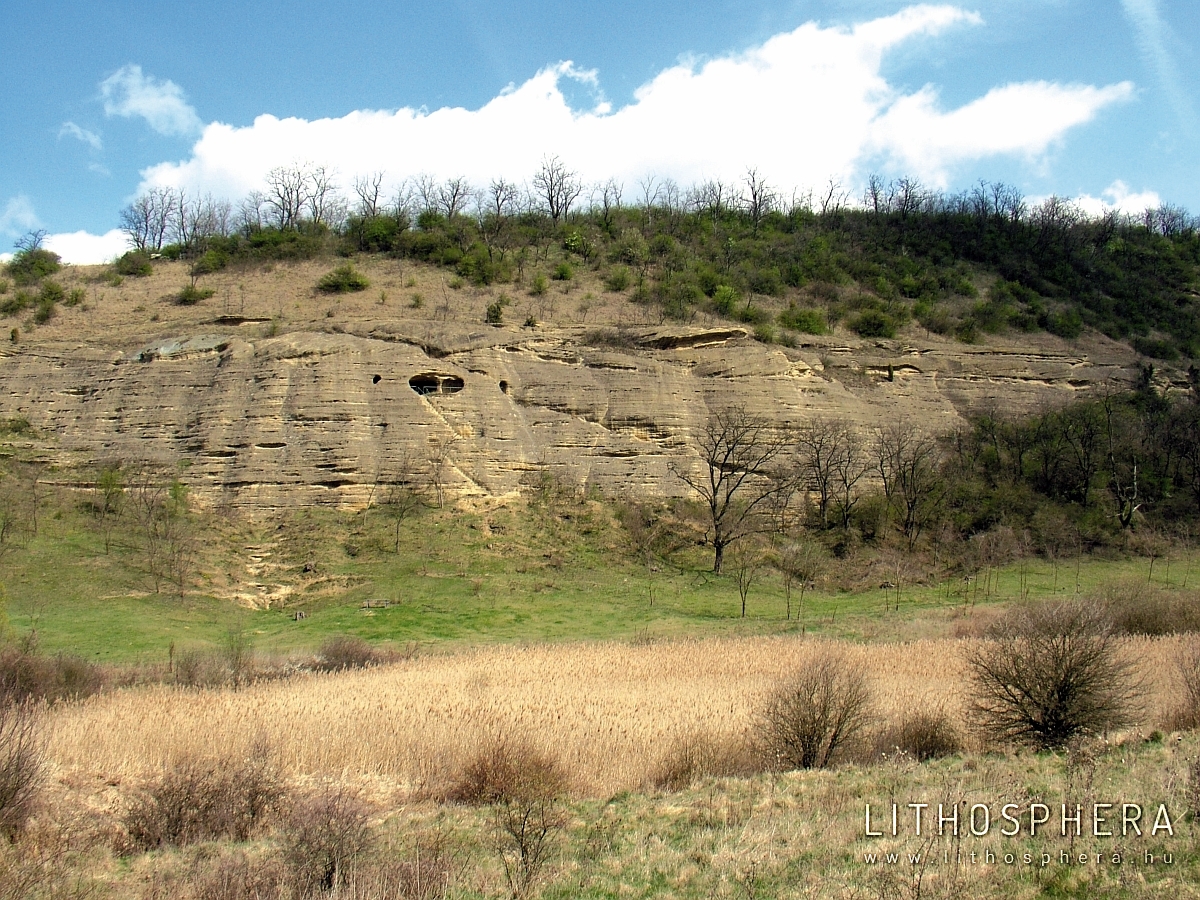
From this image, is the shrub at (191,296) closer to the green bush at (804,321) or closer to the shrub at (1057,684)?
the green bush at (804,321)

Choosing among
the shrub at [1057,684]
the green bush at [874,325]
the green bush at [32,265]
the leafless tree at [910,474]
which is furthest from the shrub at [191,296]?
the shrub at [1057,684]

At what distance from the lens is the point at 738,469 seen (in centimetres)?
3375

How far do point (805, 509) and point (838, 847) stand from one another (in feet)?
93.4

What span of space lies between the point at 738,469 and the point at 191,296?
2982cm

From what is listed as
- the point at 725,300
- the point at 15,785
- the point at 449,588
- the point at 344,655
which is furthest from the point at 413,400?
the point at 15,785

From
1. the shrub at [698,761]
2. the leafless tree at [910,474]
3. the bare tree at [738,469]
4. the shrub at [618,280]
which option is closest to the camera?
the shrub at [698,761]

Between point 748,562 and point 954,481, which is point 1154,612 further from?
point 954,481

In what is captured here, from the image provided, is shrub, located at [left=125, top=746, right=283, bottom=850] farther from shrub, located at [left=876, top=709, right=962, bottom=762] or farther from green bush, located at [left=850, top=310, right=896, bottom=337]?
green bush, located at [left=850, top=310, right=896, bottom=337]

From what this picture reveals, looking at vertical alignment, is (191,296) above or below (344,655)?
above

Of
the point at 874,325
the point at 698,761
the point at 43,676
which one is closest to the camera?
the point at 698,761

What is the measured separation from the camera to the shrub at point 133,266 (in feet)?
152

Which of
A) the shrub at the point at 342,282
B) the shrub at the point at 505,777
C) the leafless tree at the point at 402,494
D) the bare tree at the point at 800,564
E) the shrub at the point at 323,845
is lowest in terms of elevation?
the bare tree at the point at 800,564

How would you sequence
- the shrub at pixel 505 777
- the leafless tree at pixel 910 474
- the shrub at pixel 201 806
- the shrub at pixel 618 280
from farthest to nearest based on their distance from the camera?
the shrub at pixel 618 280
the leafless tree at pixel 910 474
the shrub at pixel 505 777
the shrub at pixel 201 806

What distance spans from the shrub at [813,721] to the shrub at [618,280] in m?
39.0
